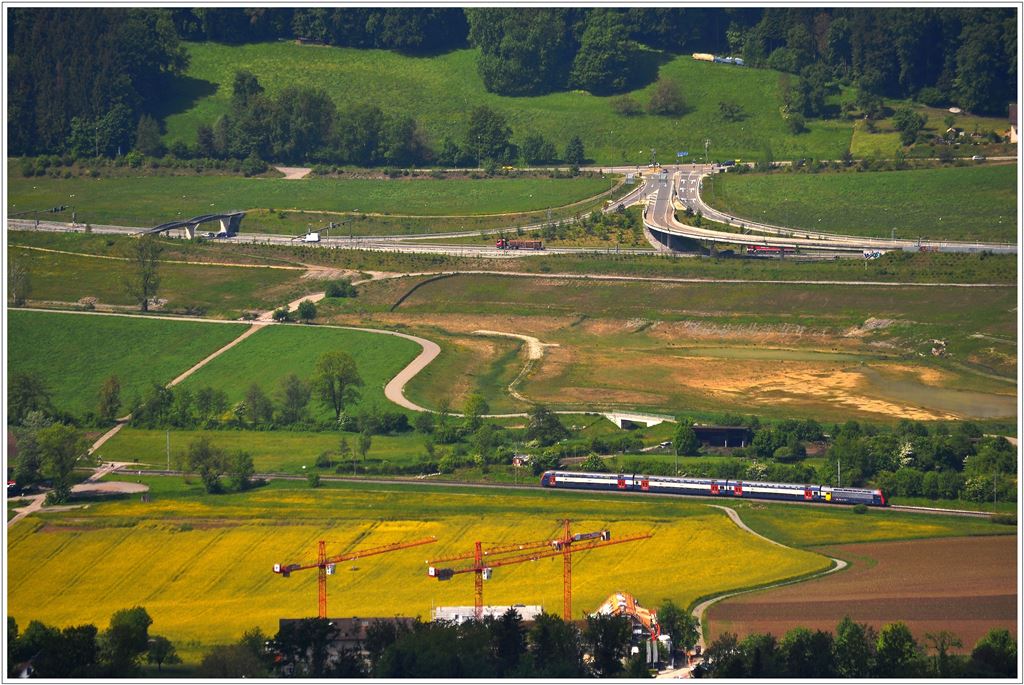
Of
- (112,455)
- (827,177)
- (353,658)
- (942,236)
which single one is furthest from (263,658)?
(827,177)

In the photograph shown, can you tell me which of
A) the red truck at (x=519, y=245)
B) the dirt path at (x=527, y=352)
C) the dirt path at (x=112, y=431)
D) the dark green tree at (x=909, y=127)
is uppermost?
the dark green tree at (x=909, y=127)

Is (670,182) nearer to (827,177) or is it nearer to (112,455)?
(827,177)

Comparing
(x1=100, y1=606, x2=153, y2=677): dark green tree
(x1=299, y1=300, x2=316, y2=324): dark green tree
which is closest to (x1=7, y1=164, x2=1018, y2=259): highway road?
(x1=299, y1=300, x2=316, y2=324): dark green tree

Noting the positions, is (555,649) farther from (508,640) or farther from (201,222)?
(201,222)

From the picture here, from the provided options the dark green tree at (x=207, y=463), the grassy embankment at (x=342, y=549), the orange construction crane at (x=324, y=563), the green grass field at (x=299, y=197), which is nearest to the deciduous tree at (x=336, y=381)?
the dark green tree at (x=207, y=463)

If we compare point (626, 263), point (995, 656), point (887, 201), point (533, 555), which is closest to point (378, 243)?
point (626, 263)

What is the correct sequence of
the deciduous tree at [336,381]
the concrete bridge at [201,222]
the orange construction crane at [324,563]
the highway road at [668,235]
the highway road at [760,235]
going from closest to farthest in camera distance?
the orange construction crane at [324,563], the deciduous tree at [336,381], the highway road at [760,235], the highway road at [668,235], the concrete bridge at [201,222]

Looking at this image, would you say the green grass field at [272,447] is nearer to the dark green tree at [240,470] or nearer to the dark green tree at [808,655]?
the dark green tree at [240,470]

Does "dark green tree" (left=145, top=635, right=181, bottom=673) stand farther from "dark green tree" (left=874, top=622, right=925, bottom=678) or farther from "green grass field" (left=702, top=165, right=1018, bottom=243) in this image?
"green grass field" (left=702, top=165, right=1018, bottom=243)
